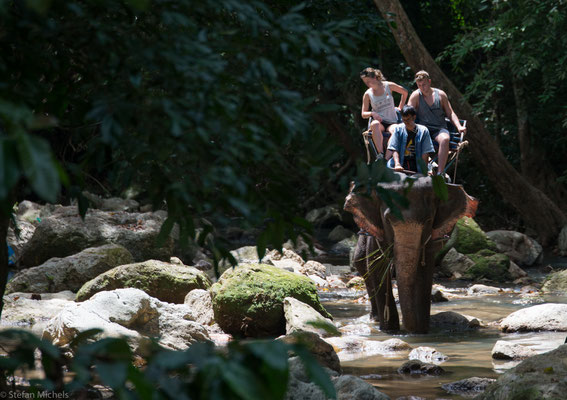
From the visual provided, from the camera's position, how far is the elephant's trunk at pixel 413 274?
7246 millimetres

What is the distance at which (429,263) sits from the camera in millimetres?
7680

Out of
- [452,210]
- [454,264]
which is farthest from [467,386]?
[454,264]

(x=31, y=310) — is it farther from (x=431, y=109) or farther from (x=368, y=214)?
(x=431, y=109)

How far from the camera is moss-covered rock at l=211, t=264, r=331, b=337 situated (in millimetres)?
7090

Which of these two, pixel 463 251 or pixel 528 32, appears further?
pixel 528 32

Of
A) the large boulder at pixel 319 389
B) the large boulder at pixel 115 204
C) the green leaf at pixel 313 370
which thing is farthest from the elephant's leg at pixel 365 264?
the large boulder at pixel 115 204

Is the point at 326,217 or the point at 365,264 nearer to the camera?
the point at 365,264

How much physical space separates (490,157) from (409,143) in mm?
9499

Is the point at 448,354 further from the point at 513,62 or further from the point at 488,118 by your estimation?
the point at 488,118

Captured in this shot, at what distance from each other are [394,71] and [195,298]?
1368cm

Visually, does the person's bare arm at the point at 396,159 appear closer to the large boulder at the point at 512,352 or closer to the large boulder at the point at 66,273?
the large boulder at the point at 512,352

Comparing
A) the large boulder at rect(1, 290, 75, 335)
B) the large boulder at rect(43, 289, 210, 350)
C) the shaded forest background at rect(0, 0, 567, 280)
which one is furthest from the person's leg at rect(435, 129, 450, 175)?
the shaded forest background at rect(0, 0, 567, 280)

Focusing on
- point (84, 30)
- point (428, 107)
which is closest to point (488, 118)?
point (428, 107)

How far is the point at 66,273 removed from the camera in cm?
977
